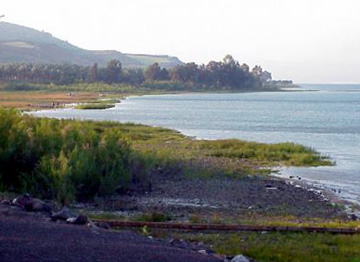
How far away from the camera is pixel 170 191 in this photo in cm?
2900

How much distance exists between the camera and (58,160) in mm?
23594

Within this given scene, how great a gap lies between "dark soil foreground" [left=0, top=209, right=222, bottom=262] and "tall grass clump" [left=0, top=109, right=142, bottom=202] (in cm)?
825

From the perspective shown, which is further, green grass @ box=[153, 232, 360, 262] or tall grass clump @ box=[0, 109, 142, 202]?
tall grass clump @ box=[0, 109, 142, 202]

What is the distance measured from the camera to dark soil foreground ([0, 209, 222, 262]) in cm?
1153

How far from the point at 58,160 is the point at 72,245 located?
11.3 meters

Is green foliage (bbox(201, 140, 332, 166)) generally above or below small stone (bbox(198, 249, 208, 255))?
below

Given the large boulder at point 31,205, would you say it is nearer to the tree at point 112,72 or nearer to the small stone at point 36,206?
the small stone at point 36,206

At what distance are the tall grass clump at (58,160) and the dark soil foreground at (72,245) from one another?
8.25m

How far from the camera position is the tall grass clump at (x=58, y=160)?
76.4 feet

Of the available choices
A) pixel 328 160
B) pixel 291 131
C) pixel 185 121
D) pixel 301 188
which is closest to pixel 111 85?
pixel 185 121

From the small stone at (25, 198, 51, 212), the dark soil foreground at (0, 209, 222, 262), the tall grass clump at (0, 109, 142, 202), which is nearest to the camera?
the dark soil foreground at (0, 209, 222, 262)

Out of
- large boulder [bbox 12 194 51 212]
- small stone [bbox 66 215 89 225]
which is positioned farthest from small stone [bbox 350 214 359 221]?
small stone [bbox 66 215 89 225]

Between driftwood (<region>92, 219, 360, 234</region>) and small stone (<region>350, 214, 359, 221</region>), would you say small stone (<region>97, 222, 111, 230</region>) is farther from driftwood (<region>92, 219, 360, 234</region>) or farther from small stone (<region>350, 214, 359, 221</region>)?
small stone (<region>350, 214, 359, 221</region>)

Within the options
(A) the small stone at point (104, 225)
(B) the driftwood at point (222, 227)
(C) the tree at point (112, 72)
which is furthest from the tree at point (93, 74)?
(A) the small stone at point (104, 225)
